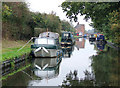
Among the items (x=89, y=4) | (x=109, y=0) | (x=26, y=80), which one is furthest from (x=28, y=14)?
(x=26, y=80)

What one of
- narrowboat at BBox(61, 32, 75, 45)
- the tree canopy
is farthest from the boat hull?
narrowboat at BBox(61, 32, 75, 45)

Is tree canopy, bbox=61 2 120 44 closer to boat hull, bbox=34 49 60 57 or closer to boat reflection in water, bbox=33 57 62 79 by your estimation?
boat hull, bbox=34 49 60 57

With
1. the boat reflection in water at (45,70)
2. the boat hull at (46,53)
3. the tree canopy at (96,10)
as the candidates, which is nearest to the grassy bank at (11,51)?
the boat hull at (46,53)

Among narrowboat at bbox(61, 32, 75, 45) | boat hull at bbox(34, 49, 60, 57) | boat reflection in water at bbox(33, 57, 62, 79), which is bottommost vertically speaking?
boat reflection in water at bbox(33, 57, 62, 79)

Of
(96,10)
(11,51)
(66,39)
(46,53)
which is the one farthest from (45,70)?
(66,39)

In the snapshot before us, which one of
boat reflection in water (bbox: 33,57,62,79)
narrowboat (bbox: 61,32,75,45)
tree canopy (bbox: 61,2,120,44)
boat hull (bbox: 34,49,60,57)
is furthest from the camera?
narrowboat (bbox: 61,32,75,45)

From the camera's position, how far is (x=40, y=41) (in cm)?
1930

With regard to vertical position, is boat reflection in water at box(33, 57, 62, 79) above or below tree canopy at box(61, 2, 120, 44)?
below

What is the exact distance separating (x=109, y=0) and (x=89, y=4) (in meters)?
2.52

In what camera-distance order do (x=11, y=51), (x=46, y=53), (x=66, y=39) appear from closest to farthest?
(x=46, y=53), (x=11, y=51), (x=66, y=39)

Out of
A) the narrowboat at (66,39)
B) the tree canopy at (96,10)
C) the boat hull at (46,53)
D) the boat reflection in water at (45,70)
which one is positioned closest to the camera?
the boat reflection in water at (45,70)

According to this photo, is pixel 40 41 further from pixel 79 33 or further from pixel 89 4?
pixel 79 33

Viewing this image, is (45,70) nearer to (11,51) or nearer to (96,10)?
(11,51)

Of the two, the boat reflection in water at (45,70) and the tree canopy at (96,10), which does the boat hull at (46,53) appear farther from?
the tree canopy at (96,10)
